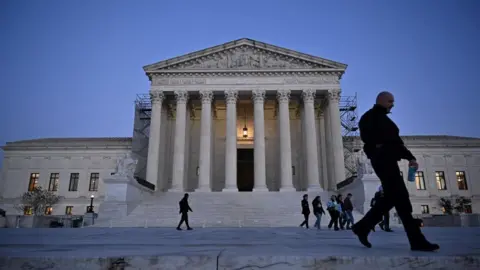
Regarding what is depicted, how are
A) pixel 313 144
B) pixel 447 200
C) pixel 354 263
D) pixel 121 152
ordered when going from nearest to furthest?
pixel 354 263 → pixel 313 144 → pixel 447 200 → pixel 121 152

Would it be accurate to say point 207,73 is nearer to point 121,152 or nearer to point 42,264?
point 121,152

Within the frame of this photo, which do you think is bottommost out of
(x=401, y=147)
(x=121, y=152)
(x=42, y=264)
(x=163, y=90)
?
(x=42, y=264)

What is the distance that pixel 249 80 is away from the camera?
3161 cm

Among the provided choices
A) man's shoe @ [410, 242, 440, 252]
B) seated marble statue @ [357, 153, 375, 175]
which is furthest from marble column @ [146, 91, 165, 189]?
man's shoe @ [410, 242, 440, 252]

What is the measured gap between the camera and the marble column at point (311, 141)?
29000mm

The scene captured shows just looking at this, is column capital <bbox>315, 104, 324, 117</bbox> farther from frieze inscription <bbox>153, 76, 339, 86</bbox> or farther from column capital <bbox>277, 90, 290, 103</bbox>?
column capital <bbox>277, 90, 290, 103</bbox>

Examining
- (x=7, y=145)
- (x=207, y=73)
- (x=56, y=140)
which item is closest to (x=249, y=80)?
(x=207, y=73)

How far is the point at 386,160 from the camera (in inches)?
169

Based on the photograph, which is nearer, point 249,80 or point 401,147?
point 401,147

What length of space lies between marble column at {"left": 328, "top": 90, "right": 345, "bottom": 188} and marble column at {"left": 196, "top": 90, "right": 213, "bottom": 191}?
37.7 ft

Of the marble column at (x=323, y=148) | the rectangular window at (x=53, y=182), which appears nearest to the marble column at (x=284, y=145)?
the marble column at (x=323, y=148)

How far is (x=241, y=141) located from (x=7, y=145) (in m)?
32.6

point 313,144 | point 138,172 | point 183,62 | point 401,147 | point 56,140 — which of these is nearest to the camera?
point 401,147

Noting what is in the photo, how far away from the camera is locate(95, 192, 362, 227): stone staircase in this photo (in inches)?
794
